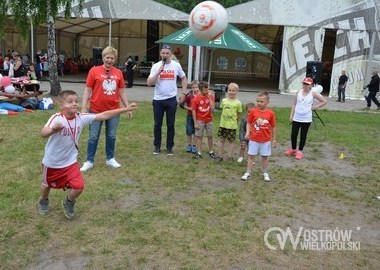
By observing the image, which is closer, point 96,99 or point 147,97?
point 96,99

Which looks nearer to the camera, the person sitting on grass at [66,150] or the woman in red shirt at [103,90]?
the person sitting on grass at [66,150]

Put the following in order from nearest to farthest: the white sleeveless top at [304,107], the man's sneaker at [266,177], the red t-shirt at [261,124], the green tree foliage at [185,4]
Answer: the red t-shirt at [261,124]
the man's sneaker at [266,177]
the white sleeveless top at [304,107]
the green tree foliage at [185,4]

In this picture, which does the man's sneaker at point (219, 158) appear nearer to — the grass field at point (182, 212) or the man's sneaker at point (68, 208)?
the grass field at point (182, 212)

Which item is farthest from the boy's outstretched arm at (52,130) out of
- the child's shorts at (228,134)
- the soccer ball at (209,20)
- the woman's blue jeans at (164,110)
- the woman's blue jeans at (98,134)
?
the soccer ball at (209,20)

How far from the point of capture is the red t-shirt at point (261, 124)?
18.7ft

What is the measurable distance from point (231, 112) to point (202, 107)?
0.51m

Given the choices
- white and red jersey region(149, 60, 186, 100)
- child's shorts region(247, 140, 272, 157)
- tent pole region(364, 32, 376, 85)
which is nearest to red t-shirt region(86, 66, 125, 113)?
white and red jersey region(149, 60, 186, 100)

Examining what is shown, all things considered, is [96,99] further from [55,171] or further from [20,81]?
[20,81]

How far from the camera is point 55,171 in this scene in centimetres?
403

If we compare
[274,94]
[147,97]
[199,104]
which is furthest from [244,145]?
[274,94]

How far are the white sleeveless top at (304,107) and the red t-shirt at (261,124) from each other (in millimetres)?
1736

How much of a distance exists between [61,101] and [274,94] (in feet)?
55.6

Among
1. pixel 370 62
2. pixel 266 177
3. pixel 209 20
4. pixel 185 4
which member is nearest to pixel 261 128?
pixel 266 177

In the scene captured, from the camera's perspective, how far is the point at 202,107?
6.67 m
